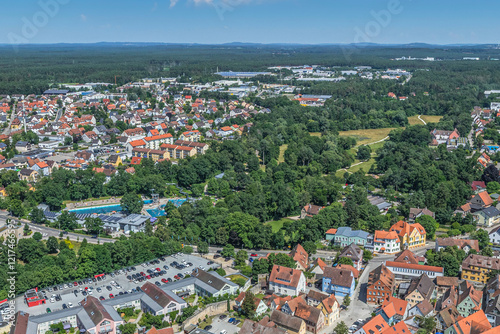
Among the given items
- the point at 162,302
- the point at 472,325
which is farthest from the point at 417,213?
the point at 162,302

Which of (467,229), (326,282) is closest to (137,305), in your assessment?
(326,282)

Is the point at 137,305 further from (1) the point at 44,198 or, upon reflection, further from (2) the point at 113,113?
(2) the point at 113,113

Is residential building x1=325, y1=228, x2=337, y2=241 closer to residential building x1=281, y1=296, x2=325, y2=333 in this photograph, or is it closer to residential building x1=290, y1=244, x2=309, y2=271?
residential building x1=290, y1=244, x2=309, y2=271

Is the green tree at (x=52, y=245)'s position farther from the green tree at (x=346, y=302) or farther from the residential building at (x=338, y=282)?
the green tree at (x=346, y=302)

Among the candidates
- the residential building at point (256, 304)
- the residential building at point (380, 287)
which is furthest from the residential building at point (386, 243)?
the residential building at point (256, 304)

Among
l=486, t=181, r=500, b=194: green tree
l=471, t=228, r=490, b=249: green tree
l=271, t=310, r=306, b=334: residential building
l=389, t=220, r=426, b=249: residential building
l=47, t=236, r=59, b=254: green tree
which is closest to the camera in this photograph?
l=271, t=310, r=306, b=334: residential building

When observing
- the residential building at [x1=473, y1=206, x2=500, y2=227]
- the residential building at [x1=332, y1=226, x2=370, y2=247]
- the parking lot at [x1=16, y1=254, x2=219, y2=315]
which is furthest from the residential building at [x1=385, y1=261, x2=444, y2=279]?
the residential building at [x1=473, y1=206, x2=500, y2=227]
